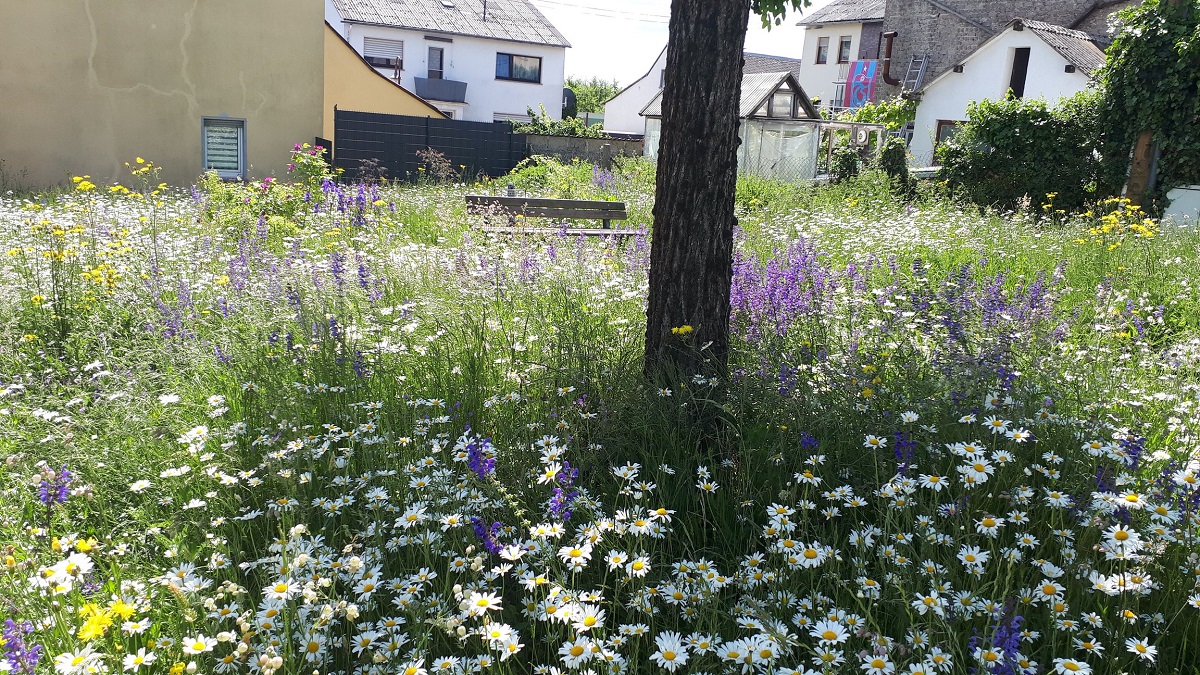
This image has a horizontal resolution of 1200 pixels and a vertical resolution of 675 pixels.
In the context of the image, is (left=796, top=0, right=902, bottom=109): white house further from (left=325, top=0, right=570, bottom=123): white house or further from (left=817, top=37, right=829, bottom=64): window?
(left=325, top=0, right=570, bottom=123): white house

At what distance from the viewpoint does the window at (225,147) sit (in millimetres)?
14539

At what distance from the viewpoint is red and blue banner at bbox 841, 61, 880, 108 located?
132 feet

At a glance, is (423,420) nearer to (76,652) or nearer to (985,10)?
(76,652)

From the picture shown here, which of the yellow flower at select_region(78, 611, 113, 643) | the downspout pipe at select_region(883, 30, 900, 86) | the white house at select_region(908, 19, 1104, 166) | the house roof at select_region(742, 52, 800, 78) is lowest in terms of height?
the yellow flower at select_region(78, 611, 113, 643)

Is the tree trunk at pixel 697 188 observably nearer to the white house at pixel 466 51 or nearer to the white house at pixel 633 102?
the white house at pixel 466 51

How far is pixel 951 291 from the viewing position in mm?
4340

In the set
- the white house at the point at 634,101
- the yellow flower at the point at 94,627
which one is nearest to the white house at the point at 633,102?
the white house at the point at 634,101

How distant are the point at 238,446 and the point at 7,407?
1.22 m

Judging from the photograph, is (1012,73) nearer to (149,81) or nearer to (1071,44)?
(1071,44)

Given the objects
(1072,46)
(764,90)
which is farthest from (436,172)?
(1072,46)

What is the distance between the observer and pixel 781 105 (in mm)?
26734

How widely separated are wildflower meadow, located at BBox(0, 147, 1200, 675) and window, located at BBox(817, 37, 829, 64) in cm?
4302

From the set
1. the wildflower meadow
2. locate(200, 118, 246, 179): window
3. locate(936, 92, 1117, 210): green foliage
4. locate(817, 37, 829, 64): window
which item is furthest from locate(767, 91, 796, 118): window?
the wildflower meadow

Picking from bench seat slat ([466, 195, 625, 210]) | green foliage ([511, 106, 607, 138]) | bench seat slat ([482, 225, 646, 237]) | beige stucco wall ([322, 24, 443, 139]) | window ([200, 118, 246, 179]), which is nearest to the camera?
bench seat slat ([482, 225, 646, 237])
